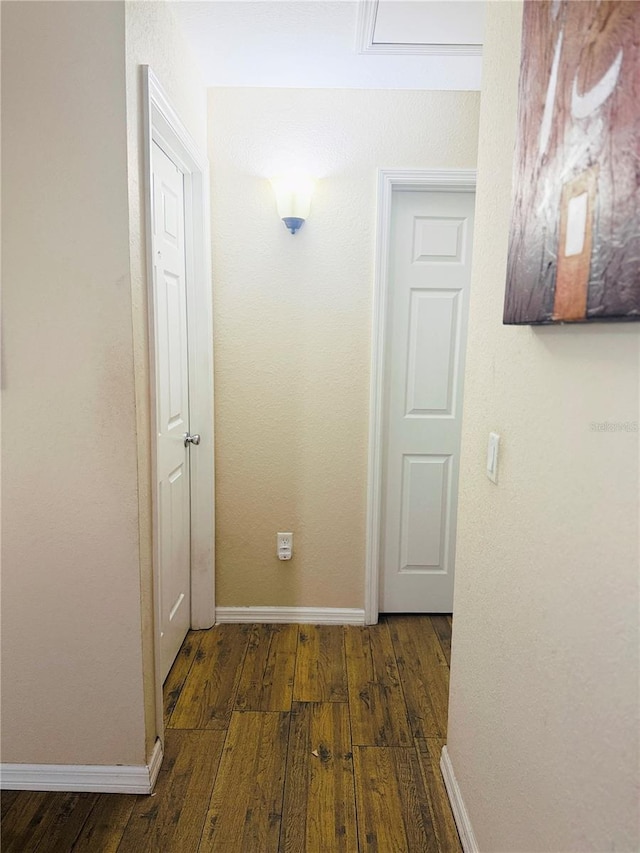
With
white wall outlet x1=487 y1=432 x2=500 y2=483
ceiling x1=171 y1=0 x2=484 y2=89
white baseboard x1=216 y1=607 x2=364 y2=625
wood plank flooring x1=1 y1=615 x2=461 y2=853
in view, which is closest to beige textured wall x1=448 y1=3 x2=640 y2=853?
white wall outlet x1=487 y1=432 x2=500 y2=483

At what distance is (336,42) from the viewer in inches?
76.0

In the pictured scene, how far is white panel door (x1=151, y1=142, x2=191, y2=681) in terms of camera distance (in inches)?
76.2

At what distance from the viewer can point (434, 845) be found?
1.48 m

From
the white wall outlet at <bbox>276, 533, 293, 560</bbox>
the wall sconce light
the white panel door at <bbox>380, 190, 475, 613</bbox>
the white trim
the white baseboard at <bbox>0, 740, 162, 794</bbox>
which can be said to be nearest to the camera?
the white baseboard at <bbox>0, 740, 162, 794</bbox>

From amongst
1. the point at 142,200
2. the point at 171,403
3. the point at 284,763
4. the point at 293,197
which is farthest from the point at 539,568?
the point at 293,197

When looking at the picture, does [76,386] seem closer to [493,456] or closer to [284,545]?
[493,456]

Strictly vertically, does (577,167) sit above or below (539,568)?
above

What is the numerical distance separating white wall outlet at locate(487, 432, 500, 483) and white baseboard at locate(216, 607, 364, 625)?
5.14 ft

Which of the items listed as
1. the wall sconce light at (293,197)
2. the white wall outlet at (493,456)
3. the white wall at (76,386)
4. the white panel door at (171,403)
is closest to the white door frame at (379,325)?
the wall sconce light at (293,197)

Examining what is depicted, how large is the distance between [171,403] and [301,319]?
0.71 meters

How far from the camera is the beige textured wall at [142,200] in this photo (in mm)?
1433

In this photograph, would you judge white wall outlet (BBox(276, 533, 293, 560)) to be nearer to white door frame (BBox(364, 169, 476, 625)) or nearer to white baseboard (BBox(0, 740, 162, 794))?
white door frame (BBox(364, 169, 476, 625))

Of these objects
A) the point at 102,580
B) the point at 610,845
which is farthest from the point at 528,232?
the point at 102,580

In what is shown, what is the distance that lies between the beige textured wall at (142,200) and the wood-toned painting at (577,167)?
97 cm
